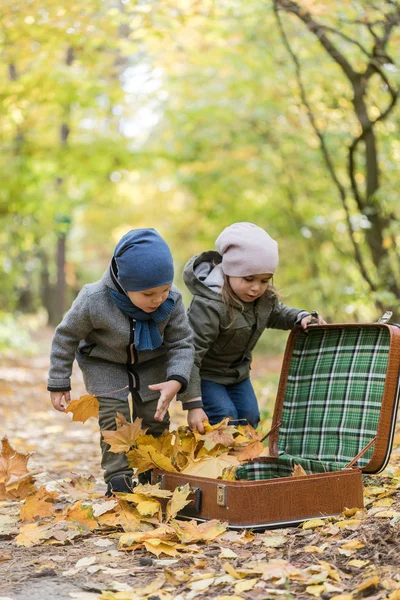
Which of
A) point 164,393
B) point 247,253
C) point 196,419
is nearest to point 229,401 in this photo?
point 196,419

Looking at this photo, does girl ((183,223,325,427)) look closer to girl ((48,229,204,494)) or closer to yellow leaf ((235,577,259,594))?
girl ((48,229,204,494))

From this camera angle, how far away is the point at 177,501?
9.03ft

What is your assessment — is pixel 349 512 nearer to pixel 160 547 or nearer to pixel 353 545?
pixel 353 545

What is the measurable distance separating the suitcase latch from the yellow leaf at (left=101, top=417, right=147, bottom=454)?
0.50 m

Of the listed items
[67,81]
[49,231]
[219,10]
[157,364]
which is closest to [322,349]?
[157,364]

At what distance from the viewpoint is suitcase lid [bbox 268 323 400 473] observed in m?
2.84

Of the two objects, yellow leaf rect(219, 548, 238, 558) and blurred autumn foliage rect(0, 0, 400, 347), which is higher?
blurred autumn foliage rect(0, 0, 400, 347)

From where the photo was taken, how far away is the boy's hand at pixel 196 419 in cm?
329

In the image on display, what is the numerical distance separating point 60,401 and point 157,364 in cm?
49

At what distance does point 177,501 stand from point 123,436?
0.42 m

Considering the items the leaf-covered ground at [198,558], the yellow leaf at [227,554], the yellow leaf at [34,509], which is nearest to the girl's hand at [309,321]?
the leaf-covered ground at [198,558]

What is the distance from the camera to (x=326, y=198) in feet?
32.4

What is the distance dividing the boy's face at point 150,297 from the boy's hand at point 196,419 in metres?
0.53

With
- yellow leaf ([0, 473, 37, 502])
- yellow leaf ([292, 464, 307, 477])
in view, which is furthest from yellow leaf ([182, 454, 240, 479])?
yellow leaf ([0, 473, 37, 502])
